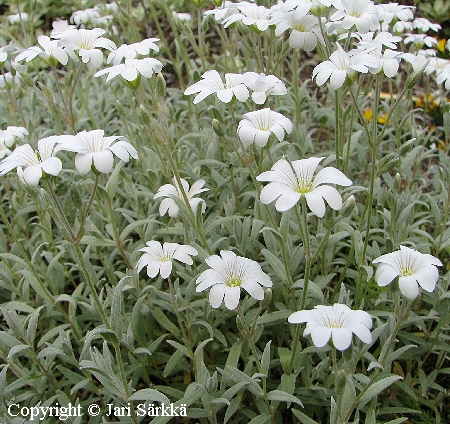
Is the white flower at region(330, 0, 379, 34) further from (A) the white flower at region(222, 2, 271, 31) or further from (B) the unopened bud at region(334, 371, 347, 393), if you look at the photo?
(B) the unopened bud at region(334, 371, 347, 393)

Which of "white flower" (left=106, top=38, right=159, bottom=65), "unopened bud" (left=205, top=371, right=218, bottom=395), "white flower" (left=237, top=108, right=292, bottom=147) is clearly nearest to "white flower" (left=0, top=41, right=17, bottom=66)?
"white flower" (left=106, top=38, right=159, bottom=65)

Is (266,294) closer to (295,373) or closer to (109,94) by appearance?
(295,373)

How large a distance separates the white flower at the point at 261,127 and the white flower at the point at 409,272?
2.28 ft

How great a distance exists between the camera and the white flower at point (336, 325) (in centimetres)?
163

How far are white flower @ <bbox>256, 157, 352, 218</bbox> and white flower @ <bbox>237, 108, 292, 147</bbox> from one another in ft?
0.51

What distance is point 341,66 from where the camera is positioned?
2268 millimetres

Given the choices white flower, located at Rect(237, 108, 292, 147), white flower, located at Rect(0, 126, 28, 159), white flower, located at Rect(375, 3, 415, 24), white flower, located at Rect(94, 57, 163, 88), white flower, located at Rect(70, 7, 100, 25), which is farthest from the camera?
white flower, located at Rect(70, 7, 100, 25)

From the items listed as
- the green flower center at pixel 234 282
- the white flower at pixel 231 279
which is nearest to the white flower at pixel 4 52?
the white flower at pixel 231 279

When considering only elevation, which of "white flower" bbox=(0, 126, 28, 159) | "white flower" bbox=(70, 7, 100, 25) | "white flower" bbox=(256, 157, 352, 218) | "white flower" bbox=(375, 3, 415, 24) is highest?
"white flower" bbox=(375, 3, 415, 24)

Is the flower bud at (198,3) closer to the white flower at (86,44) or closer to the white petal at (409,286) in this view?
the white flower at (86,44)

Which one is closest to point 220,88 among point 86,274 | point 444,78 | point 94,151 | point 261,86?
point 261,86

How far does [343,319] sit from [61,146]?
4.12 ft

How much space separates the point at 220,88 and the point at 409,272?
1255 millimetres

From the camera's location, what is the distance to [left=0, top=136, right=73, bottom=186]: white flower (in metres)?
1.87
